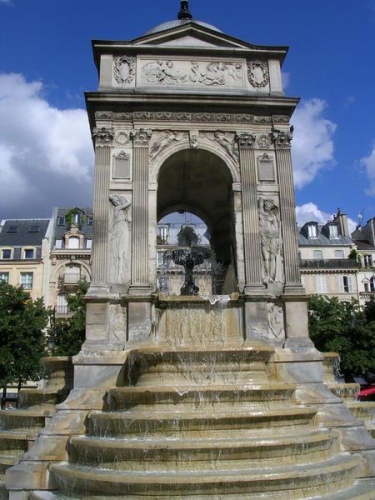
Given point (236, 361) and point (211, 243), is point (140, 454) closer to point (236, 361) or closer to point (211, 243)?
point (236, 361)

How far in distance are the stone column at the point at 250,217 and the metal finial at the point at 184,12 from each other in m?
7.51

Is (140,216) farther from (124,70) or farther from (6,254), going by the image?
(6,254)

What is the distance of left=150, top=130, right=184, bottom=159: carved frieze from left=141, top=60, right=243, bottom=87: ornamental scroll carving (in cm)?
187

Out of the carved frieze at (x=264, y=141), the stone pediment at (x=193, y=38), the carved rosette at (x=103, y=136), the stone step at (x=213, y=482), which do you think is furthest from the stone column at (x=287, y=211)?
the stone step at (x=213, y=482)

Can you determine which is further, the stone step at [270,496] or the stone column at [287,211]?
the stone column at [287,211]

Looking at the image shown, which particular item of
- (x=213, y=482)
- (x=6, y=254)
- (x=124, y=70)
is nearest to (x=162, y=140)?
(x=124, y=70)

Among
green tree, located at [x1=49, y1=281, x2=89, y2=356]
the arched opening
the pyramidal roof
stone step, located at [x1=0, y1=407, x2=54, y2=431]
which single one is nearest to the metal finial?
the pyramidal roof

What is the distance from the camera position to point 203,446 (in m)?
8.77

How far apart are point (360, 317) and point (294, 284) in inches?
934

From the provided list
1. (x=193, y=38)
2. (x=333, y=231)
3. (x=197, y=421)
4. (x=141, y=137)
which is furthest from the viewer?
(x=333, y=231)

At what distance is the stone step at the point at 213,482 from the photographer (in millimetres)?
Answer: 8164

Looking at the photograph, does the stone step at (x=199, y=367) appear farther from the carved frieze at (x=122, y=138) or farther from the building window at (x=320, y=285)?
the building window at (x=320, y=285)

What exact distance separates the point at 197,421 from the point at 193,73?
463 inches

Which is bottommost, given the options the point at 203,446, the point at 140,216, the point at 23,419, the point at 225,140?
the point at 203,446
